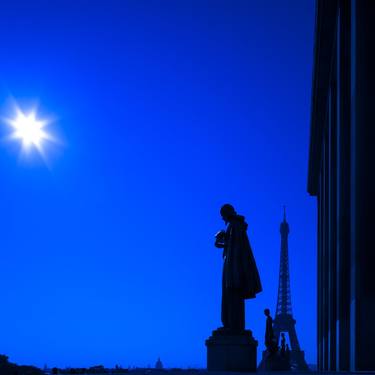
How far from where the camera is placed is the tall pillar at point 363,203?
19031 mm

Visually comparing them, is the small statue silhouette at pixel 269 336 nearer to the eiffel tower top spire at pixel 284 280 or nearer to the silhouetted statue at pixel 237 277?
the silhouetted statue at pixel 237 277

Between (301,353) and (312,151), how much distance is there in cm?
5264

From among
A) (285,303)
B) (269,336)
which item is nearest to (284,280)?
(285,303)

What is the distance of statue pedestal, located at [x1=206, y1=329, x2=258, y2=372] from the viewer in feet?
56.3

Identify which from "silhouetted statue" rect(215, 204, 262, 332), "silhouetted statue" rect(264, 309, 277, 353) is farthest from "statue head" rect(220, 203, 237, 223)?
"silhouetted statue" rect(264, 309, 277, 353)

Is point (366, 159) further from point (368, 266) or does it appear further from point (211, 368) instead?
point (211, 368)

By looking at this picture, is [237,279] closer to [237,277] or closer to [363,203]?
[237,277]

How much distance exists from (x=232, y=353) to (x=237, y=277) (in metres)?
1.58

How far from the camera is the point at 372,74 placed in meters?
19.8

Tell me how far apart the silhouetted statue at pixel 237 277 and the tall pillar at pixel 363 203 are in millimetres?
2785

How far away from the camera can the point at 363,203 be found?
1948 centimetres

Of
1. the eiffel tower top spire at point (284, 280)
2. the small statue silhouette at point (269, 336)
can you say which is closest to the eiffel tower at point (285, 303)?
the eiffel tower top spire at point (284, 280)

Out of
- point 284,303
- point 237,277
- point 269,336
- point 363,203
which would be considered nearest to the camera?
point 237,277

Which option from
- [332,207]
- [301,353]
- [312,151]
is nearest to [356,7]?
[332,207]
